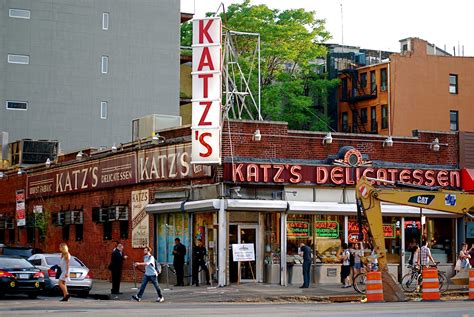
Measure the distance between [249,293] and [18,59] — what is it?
130 ft

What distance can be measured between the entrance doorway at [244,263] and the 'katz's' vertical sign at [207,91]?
3165 millimetres

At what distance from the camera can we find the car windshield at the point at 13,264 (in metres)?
32.6

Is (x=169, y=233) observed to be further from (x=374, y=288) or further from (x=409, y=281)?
(x=374, y=288)

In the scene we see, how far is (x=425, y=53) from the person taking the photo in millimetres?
81250

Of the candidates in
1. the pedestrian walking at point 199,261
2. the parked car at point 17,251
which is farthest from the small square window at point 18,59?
the pedestrian walking at point 199,261

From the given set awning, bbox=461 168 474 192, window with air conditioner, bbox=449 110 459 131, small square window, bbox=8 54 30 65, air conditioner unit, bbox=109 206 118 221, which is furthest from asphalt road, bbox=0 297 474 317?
window with air conditioner, bbox=449 110 459 131

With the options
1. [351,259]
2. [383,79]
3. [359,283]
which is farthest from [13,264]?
[383,79]

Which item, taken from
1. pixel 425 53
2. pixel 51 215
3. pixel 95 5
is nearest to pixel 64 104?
pixel 95 5

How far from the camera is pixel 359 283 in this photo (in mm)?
35188

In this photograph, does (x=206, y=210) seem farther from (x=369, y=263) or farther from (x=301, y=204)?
(x=369, y=263)

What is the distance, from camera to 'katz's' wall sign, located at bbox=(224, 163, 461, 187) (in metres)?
38.2

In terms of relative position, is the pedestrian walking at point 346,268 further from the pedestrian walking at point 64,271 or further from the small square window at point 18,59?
the small square window at point 18,59

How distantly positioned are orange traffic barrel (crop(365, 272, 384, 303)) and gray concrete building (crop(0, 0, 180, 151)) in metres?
41.2

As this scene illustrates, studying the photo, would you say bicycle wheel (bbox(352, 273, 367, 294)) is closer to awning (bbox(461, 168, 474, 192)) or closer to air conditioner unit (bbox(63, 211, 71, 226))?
awning (bbox(461, 168, 474, 192))
